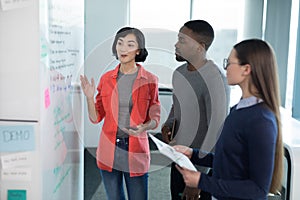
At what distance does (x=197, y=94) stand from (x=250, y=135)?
57 cm

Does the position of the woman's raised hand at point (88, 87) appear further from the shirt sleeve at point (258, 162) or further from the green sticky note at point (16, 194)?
the shirt sleeve at point (258, 162)

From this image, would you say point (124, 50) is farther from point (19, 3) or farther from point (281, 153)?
point (281, 153)

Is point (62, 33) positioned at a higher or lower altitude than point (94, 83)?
higher

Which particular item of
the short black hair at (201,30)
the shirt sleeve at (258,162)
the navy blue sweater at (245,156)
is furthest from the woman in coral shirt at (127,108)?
the shirt sleeve at (258,162)

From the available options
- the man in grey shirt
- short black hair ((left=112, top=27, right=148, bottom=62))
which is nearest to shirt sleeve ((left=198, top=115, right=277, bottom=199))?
the man in grey shirt

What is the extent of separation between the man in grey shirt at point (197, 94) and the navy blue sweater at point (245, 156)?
0.38 metres

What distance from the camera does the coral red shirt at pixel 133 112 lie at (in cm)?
183

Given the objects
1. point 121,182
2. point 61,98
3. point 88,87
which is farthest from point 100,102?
point 121,182

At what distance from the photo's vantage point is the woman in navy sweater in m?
1.29

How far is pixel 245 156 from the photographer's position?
1.35m

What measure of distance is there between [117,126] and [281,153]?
30.3 inches

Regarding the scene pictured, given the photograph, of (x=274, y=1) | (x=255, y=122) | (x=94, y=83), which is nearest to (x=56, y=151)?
(x=94, y=83)

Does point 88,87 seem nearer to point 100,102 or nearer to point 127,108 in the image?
point 100,102

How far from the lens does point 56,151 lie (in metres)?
1.61
